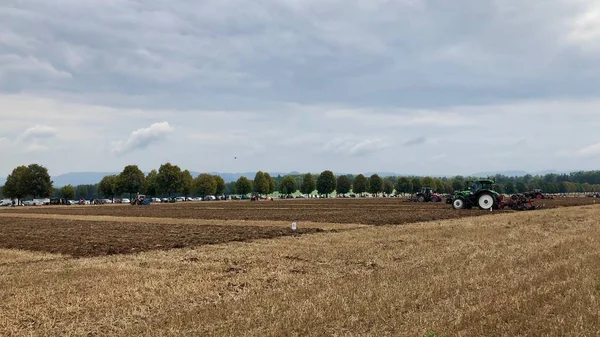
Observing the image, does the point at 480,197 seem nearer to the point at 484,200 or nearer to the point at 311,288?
the point at 484,200

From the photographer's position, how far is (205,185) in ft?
591

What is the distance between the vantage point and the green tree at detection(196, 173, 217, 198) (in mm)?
180000

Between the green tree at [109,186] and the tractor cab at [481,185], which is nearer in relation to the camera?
the tractor cab at [481,185]

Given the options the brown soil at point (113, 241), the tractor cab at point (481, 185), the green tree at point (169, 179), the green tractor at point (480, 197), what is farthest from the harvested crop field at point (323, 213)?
the green tree at point (169, 179)

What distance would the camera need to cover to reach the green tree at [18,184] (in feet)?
430

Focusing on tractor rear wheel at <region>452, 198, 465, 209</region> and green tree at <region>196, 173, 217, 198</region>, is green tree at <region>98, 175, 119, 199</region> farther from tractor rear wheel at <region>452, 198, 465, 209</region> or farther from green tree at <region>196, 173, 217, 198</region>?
tractor rear wheel at <region>452, 198, 465, 209</region>

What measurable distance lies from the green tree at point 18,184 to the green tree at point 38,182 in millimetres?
936

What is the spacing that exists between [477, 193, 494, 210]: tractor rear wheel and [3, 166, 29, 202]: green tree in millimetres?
122858

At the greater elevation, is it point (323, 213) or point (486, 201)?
point (486, 201)

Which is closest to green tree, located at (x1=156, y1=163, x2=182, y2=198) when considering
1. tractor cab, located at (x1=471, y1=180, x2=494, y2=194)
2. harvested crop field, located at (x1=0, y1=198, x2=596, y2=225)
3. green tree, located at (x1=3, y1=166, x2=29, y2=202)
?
green tree, located at (x1=3, y1=166, x2=29, y2=202)

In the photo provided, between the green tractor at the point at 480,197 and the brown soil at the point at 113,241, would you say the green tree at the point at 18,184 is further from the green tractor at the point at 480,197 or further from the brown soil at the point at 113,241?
the green tractor at the point at 480,197

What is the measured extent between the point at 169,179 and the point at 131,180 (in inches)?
455

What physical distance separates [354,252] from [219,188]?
176824 millimetres

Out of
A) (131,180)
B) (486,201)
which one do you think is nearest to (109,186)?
(131,180)
